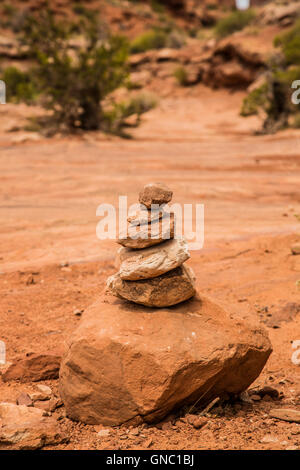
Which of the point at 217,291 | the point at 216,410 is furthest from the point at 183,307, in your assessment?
the point at 217,291

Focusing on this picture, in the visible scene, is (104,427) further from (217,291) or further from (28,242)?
(28,242)

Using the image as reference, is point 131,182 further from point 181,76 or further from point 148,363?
point 181,76

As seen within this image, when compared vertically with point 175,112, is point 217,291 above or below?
below

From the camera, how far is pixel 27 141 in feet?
43.8

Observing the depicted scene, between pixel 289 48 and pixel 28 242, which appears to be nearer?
pixel 28 242

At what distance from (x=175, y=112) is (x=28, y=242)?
14.4 metres

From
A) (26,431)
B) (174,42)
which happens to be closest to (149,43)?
(174,42)

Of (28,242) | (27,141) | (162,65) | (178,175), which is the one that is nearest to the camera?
(28,242)

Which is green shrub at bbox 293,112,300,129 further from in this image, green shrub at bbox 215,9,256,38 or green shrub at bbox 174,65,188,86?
green shrub at bbox 215,9,256,38

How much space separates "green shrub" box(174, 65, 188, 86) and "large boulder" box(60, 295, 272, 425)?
21.7 metres

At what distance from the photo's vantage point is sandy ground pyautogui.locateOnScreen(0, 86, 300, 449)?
10.5 ft

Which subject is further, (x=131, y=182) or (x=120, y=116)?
(x=120, y=116)

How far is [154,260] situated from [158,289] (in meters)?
0.21

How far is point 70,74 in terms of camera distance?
15.2 metres
